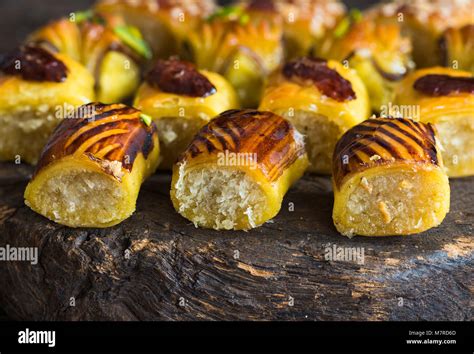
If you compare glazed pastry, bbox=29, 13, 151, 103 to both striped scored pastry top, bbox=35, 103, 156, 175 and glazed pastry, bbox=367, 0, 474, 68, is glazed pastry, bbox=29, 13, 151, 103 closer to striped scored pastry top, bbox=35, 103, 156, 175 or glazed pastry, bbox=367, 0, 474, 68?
striped scored pastry top, bbox=35, 103, 156, 175

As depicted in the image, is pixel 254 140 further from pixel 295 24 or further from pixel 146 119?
pixel 295 24

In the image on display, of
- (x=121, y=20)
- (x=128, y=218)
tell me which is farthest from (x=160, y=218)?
(x=121, y=20)

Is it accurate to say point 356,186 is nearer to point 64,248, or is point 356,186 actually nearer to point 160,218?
point 160,218

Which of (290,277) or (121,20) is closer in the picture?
(290,277)

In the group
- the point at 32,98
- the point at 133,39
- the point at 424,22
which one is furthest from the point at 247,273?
the point at 424,22

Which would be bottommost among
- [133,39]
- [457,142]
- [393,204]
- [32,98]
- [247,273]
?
[247,273]

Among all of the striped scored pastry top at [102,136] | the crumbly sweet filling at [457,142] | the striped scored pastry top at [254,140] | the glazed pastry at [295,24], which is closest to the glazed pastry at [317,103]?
the striped scored pastry top at [254,140]

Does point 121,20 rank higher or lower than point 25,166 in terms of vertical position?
higher
